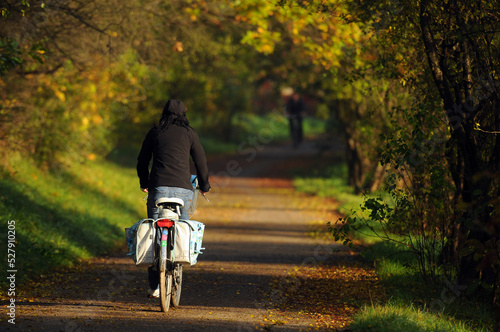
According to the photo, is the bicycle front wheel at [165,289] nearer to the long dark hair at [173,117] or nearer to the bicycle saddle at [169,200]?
the bicycle saddle at [169,200]

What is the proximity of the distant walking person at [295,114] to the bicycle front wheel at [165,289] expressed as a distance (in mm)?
28231

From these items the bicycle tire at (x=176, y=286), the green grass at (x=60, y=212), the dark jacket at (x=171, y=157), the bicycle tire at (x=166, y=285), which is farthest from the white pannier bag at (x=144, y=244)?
the green grass at (x=60, y=212)

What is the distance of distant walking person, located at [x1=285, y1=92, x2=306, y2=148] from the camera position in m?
35.9

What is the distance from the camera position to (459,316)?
7051mm

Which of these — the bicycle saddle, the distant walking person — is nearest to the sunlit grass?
the bicycle saddle

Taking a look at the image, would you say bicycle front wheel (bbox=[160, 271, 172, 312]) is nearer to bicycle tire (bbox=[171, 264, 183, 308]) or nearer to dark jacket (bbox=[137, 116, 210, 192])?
bicycle tire (bbox=[171, 264, 183, 308])

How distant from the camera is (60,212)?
12.2 meters

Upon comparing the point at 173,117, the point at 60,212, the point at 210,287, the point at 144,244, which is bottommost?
the point at 210,287

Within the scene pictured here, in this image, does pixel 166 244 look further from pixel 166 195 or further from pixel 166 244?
pixel 166 195

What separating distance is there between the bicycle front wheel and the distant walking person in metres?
28.2

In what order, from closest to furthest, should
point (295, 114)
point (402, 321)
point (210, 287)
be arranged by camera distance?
point (402, 321)
point (210, 287)
point (295, 114)

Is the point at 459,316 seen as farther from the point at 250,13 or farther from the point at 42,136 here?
the point at 42,136

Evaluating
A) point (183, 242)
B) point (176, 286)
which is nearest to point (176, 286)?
point (176, 286)

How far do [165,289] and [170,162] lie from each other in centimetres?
128
